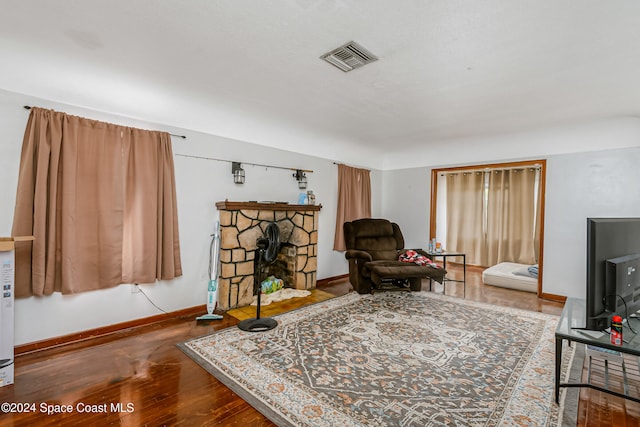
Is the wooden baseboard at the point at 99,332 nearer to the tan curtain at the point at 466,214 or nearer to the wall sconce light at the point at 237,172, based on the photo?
the wall sconce light at the point at 237,172

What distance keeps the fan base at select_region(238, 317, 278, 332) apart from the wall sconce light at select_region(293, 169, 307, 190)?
7.13ft

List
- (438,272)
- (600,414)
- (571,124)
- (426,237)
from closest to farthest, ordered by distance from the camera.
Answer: (600,414) → (571,124) → (438,272) → (426,237)

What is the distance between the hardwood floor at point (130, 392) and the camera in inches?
69.4

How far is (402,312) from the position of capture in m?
3.57

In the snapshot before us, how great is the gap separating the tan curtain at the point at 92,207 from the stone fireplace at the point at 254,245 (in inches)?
22.0

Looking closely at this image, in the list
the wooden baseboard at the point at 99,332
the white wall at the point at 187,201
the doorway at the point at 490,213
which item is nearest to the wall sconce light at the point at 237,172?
the white wall at the point at 187,201

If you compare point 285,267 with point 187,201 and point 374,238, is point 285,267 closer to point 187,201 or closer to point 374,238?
point 374,238

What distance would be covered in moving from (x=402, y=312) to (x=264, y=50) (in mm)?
3040

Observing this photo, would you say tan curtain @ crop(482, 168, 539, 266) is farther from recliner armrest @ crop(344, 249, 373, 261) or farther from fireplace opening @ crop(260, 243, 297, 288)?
fireplace opening @ crop(260, 243, 297, 288)

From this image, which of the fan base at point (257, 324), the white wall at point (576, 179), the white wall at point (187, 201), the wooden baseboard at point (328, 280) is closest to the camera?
the white wall at point (187, 201)

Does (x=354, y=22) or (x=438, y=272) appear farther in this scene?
(x=438, y=272)

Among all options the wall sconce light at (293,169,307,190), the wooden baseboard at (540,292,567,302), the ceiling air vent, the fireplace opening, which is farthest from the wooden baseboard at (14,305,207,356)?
the wooden baseboard at (540,292,567,302)

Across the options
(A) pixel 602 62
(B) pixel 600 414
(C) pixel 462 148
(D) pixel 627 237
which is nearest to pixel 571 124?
(C) pixel 462 148

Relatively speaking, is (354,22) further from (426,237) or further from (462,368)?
(426,237)
